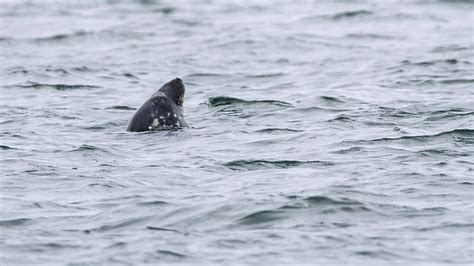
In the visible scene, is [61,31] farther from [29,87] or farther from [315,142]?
[315,142]

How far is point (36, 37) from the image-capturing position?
92.0 ft

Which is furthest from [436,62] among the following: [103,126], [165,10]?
[165,10]

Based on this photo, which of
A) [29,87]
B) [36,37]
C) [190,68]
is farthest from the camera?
[36,37]

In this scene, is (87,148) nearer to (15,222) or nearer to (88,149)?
(88,149)

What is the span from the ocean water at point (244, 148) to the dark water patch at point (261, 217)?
0.02 metres

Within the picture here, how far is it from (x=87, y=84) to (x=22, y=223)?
10155 millimetres

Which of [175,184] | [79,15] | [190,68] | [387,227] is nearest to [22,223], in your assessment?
[175,184]

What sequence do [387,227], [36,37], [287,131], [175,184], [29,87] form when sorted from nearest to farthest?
[387,227]
[175,184]
[287,131]
[29,87]
[36,37]

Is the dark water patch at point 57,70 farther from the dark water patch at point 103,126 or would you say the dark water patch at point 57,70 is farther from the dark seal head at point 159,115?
the dark seal head at point 159,115

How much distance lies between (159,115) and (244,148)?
1.60m

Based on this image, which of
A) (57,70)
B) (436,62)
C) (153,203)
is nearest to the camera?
(153,203)

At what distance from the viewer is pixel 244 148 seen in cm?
1498

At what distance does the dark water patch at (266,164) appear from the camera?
13.8 meters

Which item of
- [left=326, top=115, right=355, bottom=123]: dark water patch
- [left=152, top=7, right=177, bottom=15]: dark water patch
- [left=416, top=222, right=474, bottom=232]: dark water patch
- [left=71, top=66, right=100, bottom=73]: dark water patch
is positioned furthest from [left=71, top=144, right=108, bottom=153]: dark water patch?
[left=152, top=7, right=177, bottom=15]: dark water patch
